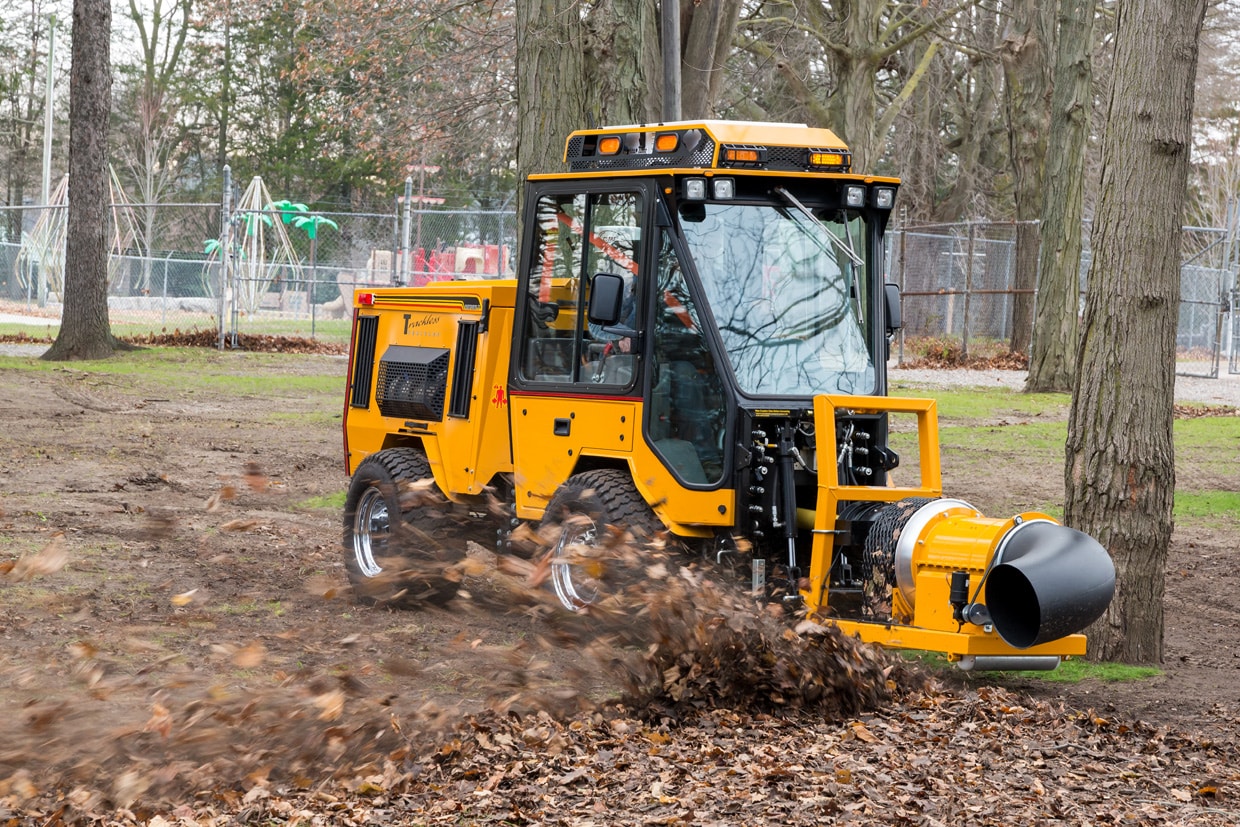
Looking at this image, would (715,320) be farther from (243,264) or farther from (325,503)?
(243,264)

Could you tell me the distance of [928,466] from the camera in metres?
7.59

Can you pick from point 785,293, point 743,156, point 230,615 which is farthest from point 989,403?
point 230,615

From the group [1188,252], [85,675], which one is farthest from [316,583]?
[1188,252]

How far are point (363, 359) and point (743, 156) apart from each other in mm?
3262

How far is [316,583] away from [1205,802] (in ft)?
18.9

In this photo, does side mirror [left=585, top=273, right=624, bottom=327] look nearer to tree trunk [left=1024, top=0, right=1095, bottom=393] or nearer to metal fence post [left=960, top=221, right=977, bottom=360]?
tree trunk [left=1024, top=0, right=1095, bottom=393]

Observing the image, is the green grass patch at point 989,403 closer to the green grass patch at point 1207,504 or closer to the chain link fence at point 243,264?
the green grass patch at point 1207,504

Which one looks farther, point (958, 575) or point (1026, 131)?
point (1026, 131)

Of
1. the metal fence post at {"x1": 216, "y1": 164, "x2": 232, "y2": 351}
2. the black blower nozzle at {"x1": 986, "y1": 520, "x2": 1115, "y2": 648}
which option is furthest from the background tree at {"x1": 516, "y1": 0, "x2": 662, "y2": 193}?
the metal fence post at {"x1": 216, "y1": 164, "x2": 232, "y2": 351}

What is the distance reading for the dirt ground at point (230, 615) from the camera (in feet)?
21.4

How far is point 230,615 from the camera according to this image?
8.55m

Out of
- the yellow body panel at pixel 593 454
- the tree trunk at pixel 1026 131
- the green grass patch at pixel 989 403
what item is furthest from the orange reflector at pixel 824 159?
the tree trunk at pixel 1026 131

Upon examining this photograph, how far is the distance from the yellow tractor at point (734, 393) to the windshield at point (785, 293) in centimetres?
1

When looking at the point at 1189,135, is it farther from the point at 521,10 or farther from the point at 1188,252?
the point at 1188,252
